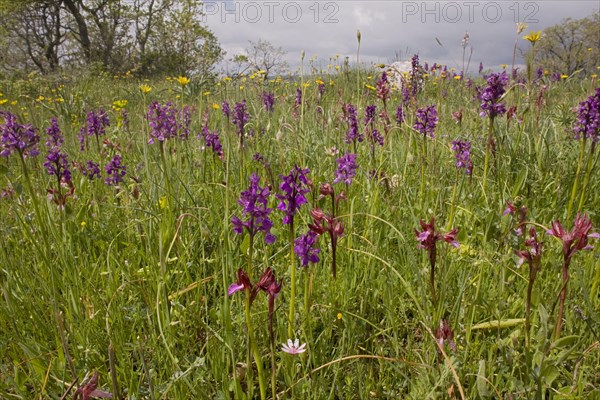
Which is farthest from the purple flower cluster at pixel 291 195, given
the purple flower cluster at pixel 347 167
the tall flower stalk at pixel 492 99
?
the tall flower stalk at pixel 492 99

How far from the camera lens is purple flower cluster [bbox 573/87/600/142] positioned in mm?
1979

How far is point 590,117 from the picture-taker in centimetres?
201

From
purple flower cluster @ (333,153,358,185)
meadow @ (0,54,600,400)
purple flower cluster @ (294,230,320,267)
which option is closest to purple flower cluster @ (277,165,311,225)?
meadow @ (0,54,600,400)

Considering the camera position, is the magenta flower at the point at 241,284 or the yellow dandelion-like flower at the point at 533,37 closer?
the magenta flower at the point at 241,284

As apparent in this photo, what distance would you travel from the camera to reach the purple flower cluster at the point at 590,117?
1979 mm

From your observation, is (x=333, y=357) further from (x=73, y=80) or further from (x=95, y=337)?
→ (x=73, y=80)

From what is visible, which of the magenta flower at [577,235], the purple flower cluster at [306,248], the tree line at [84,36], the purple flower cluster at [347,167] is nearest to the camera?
the magenta flower at [577,235]

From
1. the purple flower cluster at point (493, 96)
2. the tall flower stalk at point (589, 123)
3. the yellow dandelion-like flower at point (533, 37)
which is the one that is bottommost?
the tall flower stalk at point (589, 123)

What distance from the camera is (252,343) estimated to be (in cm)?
109

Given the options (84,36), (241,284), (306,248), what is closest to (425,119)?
(306,248)

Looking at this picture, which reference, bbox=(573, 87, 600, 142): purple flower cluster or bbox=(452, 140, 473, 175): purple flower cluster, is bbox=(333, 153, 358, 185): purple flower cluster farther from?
bbox=(573, 87, 600, 142): purple flower cluster

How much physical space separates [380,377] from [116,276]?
1.09m

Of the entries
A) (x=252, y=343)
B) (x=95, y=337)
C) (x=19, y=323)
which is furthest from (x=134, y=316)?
(x=252, y=343)

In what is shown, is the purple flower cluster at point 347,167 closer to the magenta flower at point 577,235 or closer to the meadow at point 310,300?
the meadow at point 310,300
